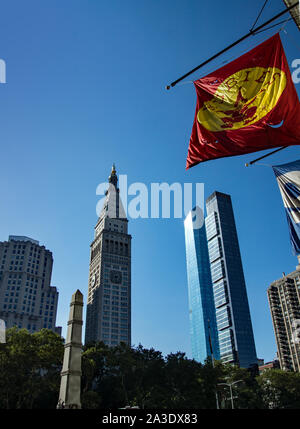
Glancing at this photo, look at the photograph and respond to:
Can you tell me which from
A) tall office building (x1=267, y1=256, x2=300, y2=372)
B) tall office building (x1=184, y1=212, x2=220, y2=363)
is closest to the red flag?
tall office building (x1=267, y1=256, x2=300, y2=372)

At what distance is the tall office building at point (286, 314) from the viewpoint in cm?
12650

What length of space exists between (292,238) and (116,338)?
116856mm

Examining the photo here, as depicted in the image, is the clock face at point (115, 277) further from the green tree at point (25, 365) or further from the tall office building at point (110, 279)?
the green tree at point (25, 365)

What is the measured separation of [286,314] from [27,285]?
9863 centimetres

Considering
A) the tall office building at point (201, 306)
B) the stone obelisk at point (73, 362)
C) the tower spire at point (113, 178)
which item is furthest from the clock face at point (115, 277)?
the stone obelisk at point (73, 362)

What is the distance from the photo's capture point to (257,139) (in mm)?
10680

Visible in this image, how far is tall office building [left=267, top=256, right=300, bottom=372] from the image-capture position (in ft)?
415

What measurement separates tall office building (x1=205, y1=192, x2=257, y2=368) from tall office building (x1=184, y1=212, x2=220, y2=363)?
7172mm

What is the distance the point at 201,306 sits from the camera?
180 metres

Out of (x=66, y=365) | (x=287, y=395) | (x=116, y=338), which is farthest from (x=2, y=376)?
(x=116, y=338)

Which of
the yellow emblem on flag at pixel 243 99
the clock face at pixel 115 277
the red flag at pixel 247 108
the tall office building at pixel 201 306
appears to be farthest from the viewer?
the tall office building at pixel 201 306

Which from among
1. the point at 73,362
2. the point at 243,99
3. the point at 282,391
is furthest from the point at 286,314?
the point at 243,99

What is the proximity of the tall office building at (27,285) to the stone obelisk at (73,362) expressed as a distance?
104 metres
